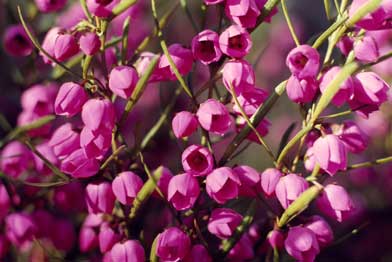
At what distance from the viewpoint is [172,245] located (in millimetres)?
715

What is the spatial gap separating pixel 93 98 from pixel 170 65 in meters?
0.10

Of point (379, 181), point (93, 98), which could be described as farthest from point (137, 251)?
point (379, 181)

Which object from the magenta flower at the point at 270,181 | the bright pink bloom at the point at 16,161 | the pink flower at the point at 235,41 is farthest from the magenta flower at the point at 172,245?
the bright pink bloom at the point at 16,161

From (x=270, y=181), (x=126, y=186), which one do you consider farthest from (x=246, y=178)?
(x=126, y=186)

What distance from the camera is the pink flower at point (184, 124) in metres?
0.73

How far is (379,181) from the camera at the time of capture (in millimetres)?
1345

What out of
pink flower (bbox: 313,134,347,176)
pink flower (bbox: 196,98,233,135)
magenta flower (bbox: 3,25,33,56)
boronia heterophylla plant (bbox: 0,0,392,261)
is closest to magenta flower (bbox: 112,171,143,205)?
boronia heterophylla plant (bbox: 0,0,392,261)

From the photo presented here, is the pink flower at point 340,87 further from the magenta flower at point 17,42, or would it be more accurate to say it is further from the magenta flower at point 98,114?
the magenta flower at point 17,42

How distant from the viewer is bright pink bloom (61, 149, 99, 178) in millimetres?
744

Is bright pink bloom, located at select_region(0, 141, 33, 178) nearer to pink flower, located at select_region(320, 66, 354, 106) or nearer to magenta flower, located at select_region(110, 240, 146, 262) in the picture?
magenta flower, located at select_region(110, 240, 146, 262)

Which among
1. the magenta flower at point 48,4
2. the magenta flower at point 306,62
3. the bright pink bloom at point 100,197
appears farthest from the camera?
the magenta flower at point 48,4

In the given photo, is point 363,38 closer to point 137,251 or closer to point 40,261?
point 137,251

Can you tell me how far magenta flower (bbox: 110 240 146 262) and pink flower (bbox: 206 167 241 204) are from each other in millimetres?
115

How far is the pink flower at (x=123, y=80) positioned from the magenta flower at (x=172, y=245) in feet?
0.53
